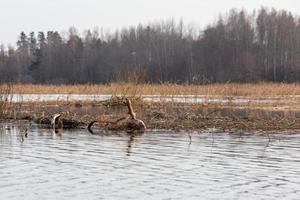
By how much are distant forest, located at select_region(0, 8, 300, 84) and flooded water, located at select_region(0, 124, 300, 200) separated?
159 feet

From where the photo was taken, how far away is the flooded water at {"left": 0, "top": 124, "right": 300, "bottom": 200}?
10.0 m

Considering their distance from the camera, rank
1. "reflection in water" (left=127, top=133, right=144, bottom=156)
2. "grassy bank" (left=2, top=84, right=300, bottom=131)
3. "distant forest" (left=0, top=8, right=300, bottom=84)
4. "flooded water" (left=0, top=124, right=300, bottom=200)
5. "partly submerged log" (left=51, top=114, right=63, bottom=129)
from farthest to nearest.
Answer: "distant forest" (left=0, top=8, right=300, bottom=84) < "partly submerged log" (left=51, top=114, right=63, bottom=129) < "grassy bank" (left=2, top=84, right=300, bottom=131) < "reflection in water" (left=127, top=133, right=144, bottom=156) < "flooded water" (left=0, top=124, right=300, bottom=200)

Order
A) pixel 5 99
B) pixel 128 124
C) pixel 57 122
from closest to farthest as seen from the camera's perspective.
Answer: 1. pixel 128 124
2. pixel 57 122
3. pixel 5 99

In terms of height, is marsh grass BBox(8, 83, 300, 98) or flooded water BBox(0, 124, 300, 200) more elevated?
marsh grass BBox(8, 83, 300, 98)

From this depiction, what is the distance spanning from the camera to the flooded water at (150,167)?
10.0 metres

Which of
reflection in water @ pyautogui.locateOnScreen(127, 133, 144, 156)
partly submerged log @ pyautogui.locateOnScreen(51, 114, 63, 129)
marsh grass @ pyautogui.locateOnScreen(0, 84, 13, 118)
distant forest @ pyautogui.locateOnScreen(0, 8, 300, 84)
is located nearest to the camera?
reflection in water @ pyautogui.locateOnScreen(127, 133, 144, 156)

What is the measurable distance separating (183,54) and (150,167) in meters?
77.5

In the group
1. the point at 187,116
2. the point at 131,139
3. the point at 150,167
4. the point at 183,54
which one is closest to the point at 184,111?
the point at 187,116

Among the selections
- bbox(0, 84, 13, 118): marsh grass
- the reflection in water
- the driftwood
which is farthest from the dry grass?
the reflection in water

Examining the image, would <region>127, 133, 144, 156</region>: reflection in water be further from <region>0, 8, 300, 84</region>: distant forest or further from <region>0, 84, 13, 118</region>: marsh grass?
<region>0, 8, 300, 84</region>: distant forest

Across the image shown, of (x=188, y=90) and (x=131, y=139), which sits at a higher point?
(x=188, y=90)

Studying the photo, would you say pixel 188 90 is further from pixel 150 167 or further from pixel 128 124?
pixel 150 167

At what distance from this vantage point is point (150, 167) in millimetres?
12641

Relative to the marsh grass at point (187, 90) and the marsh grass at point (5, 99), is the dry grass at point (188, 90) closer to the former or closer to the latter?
the marsh grass at point (187, 90)
